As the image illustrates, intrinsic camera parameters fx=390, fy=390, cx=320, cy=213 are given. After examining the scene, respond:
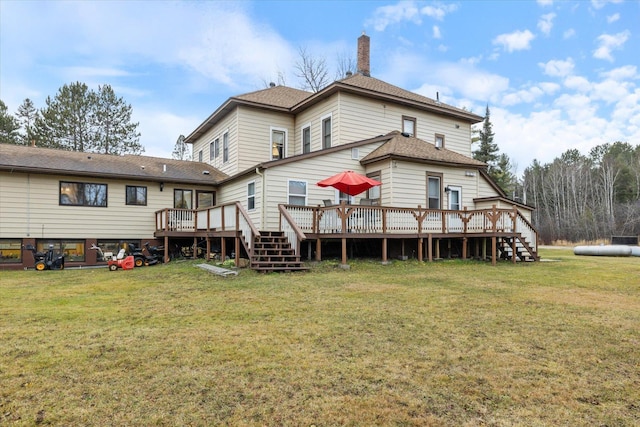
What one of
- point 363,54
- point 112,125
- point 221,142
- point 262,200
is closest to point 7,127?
point 112,125

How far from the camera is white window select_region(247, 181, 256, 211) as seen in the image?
13914 millimetres

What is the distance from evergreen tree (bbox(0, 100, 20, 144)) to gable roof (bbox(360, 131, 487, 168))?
31303 millimetres

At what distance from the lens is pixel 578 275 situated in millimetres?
10352

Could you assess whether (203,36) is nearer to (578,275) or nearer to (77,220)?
(77,220)

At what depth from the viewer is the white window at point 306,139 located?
57.7ft

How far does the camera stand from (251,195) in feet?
46.5

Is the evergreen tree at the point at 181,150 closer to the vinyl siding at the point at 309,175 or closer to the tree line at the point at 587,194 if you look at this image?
the vinyl siding at the point at 309,175

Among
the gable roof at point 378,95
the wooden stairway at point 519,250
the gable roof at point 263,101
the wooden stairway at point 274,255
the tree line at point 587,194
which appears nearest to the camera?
the wooden stairway at point 274,255

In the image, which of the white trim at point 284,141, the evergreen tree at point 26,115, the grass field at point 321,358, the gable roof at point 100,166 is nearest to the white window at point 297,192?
the white trim at point 284,141

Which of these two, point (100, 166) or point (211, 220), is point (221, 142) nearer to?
point (100, 166)

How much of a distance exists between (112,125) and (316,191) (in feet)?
88.0

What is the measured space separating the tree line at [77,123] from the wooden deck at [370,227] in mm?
21373

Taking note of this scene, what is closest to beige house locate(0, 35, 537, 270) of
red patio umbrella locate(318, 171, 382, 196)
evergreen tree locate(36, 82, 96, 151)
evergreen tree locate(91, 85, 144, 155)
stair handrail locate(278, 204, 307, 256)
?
stair handrail locate(278, 204, 307, 256)

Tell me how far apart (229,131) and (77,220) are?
24.1 ft
